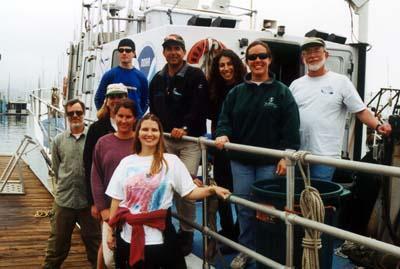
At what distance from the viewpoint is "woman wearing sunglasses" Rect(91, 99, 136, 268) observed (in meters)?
3.78

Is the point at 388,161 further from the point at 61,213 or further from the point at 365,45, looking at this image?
the point at 365,45

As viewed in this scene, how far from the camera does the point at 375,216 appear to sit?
4500mm

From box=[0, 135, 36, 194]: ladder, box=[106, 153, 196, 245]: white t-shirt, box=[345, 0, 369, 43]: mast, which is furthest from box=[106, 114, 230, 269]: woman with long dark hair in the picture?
box=[0, 135, 36, 194]: ladder

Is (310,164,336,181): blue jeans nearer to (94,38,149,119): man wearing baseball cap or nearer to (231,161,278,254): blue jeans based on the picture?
(231,161,278,254): blue jeans

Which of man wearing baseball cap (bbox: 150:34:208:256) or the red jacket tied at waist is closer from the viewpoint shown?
the red jacket tied at waist

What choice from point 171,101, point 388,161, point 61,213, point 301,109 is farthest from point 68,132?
point 388,161

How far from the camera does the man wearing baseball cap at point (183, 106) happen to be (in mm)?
4449

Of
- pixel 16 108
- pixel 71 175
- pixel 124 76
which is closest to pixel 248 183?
pixel 71 175

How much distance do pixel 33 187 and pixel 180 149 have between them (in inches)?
290

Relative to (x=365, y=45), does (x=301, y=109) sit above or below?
below

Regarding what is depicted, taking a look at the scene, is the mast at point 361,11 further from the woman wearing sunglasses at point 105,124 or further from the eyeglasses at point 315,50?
the woman wearing sunglasses at point 105,124

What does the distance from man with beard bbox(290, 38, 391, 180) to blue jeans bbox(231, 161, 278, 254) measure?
18.3 inches

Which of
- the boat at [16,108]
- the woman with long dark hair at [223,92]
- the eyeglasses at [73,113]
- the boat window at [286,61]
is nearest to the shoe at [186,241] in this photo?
the woman with long dark hair at [223,92]

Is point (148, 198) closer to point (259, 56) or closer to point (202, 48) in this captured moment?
point (259, 56)
